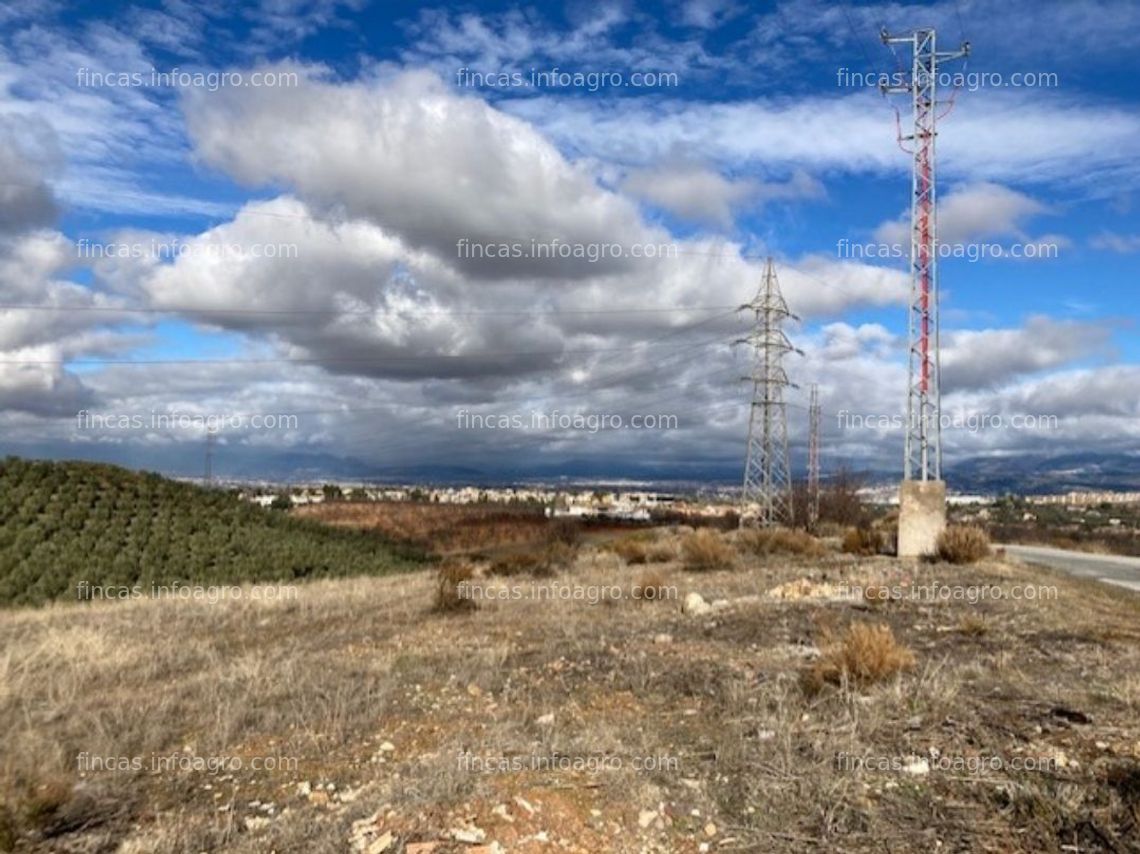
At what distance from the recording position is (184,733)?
7.84 m

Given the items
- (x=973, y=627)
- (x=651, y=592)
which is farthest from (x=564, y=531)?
(x=973, y=627)

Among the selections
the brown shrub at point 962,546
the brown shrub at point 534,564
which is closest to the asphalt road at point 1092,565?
the brown shrub at point 962,546

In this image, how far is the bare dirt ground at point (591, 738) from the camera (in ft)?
17.6

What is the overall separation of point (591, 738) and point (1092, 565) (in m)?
22.5

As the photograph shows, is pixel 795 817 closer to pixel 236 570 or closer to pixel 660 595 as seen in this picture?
→ pixel 660 595

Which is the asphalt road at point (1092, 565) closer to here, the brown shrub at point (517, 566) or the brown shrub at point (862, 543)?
the brown shrub at point (862, 543)

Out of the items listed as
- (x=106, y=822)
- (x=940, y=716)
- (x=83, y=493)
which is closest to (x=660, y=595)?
(x=940, y=716)

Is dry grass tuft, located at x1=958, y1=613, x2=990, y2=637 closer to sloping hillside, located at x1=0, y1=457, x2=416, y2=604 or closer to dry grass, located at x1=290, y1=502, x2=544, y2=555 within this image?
sloping hillside, located at x1=0, y1=457, x2=416, y2=604

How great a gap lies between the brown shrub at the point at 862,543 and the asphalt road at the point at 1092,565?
396 centimetres

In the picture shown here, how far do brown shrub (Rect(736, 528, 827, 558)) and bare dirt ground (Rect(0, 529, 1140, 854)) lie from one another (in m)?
10.2

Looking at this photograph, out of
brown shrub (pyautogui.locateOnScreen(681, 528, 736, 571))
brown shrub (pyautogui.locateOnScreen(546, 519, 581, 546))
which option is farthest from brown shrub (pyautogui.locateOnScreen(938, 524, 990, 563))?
brown shrub (pyautogui.locateOnScreen(546, 519, 581, 546))

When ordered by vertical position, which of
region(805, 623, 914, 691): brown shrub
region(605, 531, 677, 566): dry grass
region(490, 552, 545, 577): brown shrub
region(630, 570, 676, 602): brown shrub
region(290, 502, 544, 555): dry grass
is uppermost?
region(805, 623, 914, 691): brown shrub

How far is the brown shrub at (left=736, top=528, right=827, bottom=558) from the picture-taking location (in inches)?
939

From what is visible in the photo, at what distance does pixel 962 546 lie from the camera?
18.8 meters
